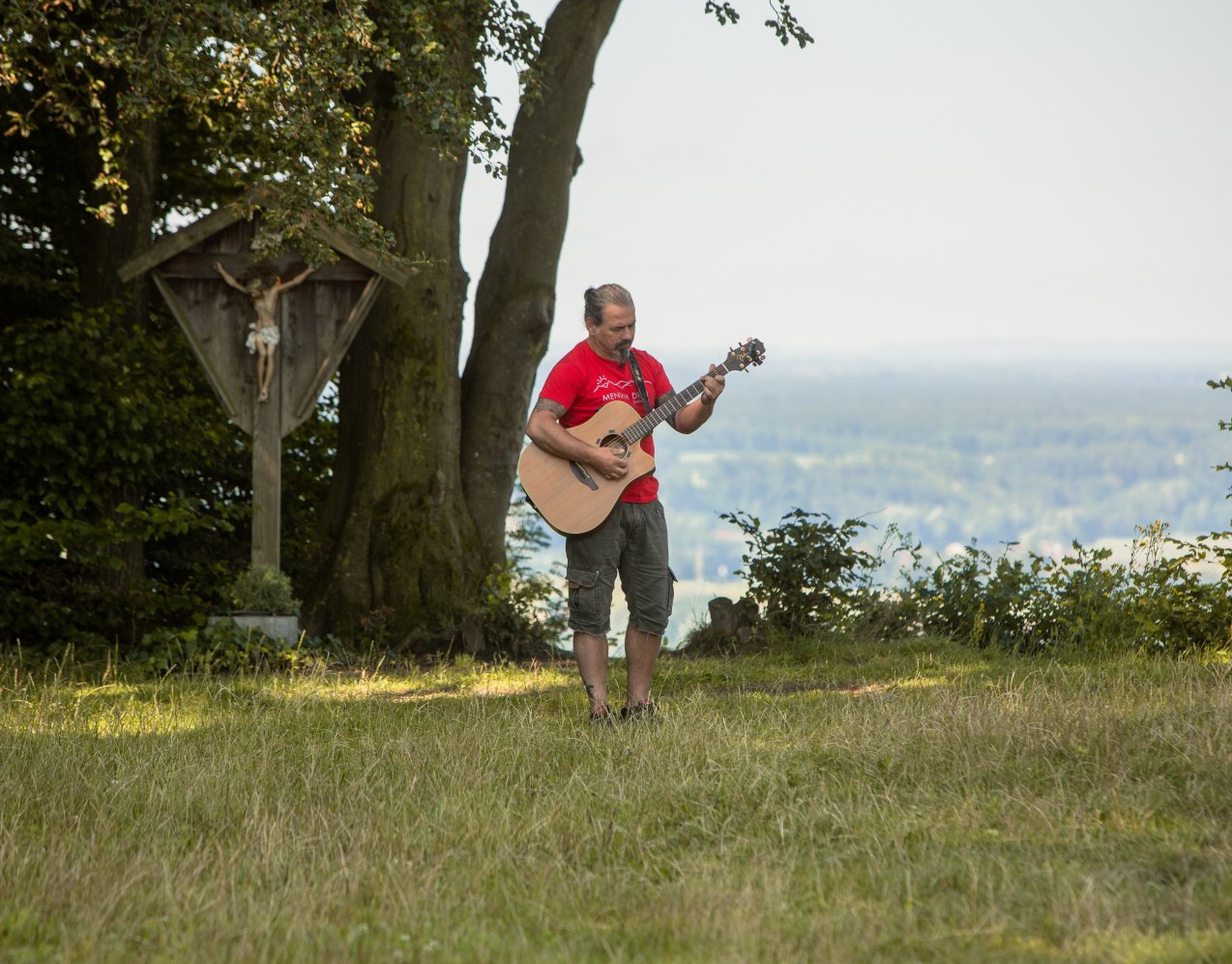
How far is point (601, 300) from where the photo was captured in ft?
19.1

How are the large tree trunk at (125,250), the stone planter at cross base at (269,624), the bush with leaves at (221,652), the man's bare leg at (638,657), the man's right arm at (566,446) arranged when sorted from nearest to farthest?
the man's right arm at (566,446) → the man's bare leg at (638,657) → the bush with leaves at (221,652) → the stone planter at cross base at (269,624) → the large tree trunk at (125,250)

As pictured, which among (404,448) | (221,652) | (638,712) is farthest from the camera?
(404,448)

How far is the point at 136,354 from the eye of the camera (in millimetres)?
9742

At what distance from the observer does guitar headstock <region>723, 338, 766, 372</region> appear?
6047 millimetres

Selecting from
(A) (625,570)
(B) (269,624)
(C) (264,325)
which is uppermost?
(C) (264,325)

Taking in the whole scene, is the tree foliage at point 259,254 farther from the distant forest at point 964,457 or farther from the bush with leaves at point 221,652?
the distant forest at point 964,457

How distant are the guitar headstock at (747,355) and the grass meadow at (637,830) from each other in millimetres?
1580

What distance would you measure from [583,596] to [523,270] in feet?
15.9

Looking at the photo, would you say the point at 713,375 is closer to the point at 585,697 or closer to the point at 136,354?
the point at 585,697

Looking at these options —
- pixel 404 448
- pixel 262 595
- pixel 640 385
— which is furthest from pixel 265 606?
pixel 640 385

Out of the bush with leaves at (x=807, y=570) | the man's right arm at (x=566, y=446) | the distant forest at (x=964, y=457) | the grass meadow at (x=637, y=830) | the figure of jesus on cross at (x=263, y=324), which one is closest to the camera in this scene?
the grass meadow at (x=637, y=830)

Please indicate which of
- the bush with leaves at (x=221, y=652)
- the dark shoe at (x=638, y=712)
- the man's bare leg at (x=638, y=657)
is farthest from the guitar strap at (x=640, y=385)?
the bush with leaves at (x=221, y=652)

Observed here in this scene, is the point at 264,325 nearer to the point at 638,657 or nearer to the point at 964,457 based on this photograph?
the point at 638,657

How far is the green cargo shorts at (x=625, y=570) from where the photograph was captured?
19.4ft
